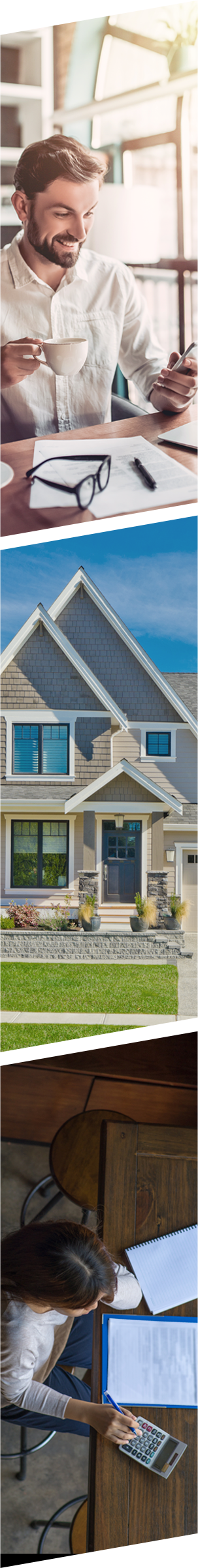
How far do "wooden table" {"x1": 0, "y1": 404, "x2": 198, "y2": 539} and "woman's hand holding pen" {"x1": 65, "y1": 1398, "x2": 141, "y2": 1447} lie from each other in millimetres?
2178

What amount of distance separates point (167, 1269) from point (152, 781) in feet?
4.06

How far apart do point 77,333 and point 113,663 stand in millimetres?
975

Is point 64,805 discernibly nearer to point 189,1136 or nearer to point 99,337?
point 189,1136

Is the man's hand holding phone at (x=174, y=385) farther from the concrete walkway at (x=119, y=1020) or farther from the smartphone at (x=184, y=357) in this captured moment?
the concrete walkway at (x=119, y=1020)

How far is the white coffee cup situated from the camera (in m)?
2.02

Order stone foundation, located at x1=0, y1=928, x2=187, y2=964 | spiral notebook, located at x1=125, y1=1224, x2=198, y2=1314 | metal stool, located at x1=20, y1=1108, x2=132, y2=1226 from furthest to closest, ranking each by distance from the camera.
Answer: stone foundation, located at x1=0, y1=928, x2=187, y2=964 < metal stool, located at x1=20, y1=1108, x2=132, y2=1226 < spiral notebook, located at x1=125, y1=1224, x2=198, y2=1314

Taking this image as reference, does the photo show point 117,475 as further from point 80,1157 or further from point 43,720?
point 80,1157

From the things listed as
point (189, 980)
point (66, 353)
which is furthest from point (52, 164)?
point (189, 980)

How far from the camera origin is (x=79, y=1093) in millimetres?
2158

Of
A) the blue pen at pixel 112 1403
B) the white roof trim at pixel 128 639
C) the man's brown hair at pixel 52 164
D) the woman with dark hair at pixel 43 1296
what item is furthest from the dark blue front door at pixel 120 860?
the man's brown hair at pixel 52 164

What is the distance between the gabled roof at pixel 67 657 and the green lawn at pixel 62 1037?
1.06 meters

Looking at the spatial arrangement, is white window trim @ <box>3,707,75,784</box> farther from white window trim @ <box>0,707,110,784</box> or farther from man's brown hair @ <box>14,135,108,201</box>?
man's brown hair @ <box>14,135,108,201</box>

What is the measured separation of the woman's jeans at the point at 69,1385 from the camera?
57.9 inches

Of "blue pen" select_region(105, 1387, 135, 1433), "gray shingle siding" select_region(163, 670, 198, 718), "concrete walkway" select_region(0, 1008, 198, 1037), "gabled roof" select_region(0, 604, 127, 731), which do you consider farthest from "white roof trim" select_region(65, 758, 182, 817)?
"blue pen" select_region(105, 1387, 135, 1433)
